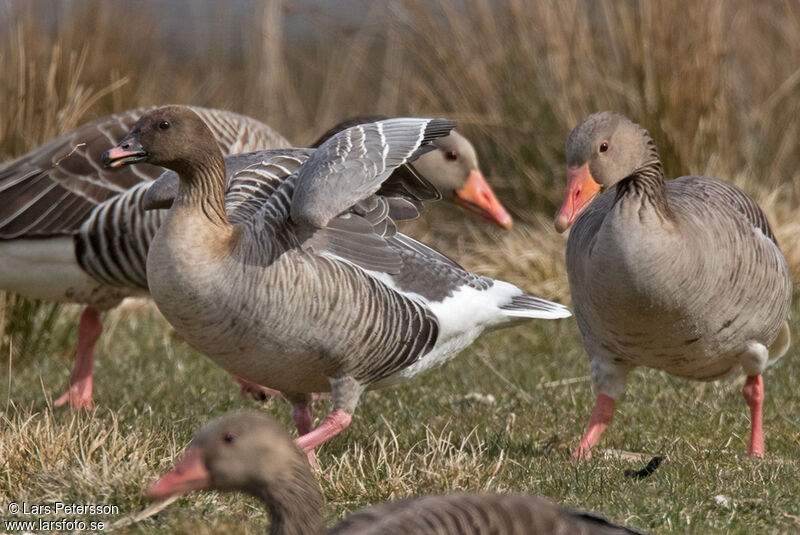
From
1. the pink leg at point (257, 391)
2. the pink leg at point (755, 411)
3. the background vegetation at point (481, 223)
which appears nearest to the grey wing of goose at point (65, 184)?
the background vegetation at point (481, 223)

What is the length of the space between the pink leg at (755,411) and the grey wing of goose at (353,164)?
78.9 inches

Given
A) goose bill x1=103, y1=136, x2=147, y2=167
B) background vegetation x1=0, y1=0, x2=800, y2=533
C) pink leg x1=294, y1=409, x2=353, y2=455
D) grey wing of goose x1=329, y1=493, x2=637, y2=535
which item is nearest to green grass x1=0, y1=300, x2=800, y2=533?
background vegetation x1=0, y1=0, x2=800, y2=533

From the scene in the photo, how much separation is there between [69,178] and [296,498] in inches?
186

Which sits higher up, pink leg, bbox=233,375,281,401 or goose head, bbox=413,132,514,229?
goose head, bbox=413,132,514,229

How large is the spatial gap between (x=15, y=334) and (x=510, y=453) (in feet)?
13.8

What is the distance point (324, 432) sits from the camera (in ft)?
17.0

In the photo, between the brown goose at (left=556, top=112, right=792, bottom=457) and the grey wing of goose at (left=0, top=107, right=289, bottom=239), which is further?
the grey wing of goose at (left=0, top=107, right=289, bottom=239)

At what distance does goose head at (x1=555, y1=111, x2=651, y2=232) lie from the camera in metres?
5.12

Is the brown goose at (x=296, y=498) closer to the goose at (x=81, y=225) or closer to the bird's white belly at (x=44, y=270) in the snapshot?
the goose at (x=81, y=225)

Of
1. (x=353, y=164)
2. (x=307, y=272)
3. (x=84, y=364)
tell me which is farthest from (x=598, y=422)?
(x=84, y=364)

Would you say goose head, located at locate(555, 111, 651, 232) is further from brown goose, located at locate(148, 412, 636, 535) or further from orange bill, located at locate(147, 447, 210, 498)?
orange bill, located at locate(147, 447, 210, 498)

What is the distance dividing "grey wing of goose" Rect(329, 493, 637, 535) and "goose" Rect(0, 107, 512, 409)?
3766 millimetres

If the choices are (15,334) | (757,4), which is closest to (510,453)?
(15,334)

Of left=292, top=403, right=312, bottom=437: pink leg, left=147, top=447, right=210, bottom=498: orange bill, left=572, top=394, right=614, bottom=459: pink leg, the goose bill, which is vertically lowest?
left=292, top=403, right=312, bottom=437: pink leg
